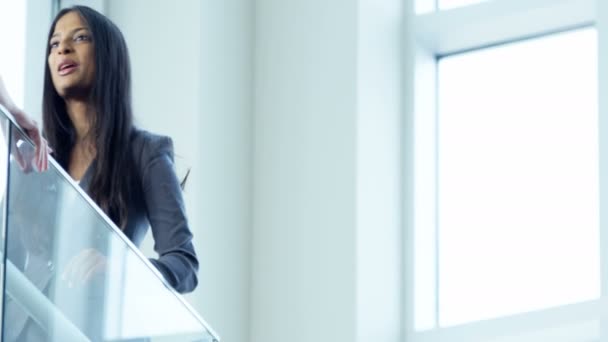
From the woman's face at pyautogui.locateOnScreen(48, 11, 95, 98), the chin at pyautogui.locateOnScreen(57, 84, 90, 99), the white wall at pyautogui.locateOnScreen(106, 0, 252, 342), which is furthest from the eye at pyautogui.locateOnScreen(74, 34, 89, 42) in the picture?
the white wall at pyautogui.locateOnScreen(106, 0, 252, 342)

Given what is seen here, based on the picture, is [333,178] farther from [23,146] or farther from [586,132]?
[23,146]

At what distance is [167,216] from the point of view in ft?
8.54

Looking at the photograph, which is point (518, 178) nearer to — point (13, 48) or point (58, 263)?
point (13, 48)

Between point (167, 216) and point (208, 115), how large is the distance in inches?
88.4

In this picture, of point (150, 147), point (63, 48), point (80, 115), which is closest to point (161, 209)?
point (150, 147)

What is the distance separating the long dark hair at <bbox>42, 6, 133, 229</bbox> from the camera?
262 cm

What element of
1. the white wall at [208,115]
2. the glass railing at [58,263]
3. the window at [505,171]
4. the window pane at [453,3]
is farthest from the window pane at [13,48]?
the glass railing at [58,263]

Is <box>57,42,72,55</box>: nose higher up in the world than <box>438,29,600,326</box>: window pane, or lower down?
higher up

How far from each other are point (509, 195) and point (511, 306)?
39 cm

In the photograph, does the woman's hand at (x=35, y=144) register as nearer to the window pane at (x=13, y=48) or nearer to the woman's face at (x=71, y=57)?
the woman's face at (x=71, y=57)

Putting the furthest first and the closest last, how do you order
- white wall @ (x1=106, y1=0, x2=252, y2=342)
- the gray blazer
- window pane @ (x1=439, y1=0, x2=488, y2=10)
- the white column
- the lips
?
window pane @ (x1=439, y1=0, x2=488, y2=10)
white wall @ (x1=106, y1=0, x2=252, y2=342)
the white column
the lips
the gray blazer

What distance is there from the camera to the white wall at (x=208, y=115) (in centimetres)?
477

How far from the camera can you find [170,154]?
106 inches

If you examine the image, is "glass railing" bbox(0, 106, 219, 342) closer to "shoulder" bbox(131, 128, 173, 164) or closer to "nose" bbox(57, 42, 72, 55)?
"shoulder" bbox(131, 128, 173, 164)
